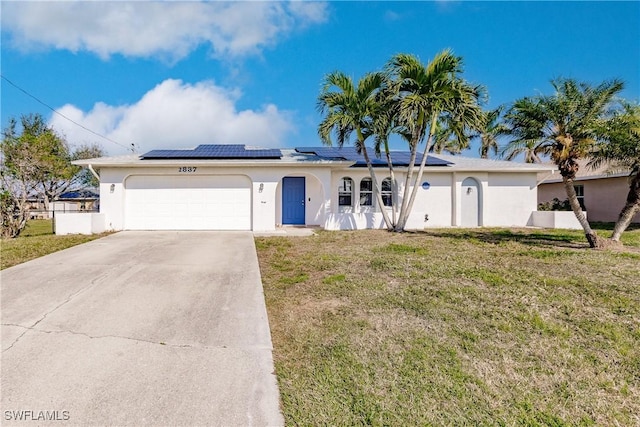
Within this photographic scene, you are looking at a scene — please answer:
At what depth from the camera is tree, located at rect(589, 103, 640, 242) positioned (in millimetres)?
8453

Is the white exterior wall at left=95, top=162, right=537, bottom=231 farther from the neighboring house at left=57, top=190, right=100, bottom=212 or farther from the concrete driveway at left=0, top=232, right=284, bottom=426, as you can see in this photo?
the neighboring house at left=57, top=190, right=100, bottom=212

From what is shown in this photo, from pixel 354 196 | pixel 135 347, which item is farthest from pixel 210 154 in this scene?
pixel 135 347

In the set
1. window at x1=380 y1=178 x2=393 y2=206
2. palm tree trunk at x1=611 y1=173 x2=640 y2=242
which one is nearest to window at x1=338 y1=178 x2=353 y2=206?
window at x1=380 y1=178 x2=393 y2=206

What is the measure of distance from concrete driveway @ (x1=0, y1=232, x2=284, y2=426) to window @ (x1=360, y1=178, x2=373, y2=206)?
902 centimetres

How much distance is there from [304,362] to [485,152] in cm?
3063

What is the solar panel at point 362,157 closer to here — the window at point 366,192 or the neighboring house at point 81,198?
the window at point 366,192

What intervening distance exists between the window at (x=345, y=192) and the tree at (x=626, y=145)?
28.4ft

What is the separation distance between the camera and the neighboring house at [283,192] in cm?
1287

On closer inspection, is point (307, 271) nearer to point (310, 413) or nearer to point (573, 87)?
point (310, 413)

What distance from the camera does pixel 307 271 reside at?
6492 millimetres

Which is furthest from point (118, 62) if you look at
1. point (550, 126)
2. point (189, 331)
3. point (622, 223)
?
point (622, 223)

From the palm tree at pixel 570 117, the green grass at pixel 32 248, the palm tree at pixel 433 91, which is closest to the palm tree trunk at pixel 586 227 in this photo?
the palm tree at pixel 570 117

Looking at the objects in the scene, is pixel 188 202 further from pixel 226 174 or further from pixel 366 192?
pixel 366 192

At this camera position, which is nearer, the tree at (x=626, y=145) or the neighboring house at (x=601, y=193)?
the tree at (x=626, y=145)
